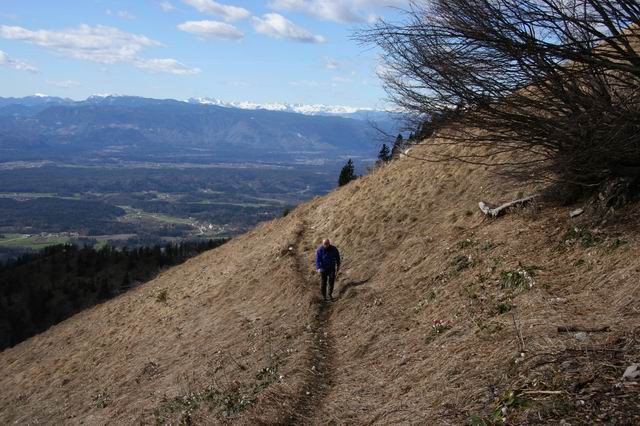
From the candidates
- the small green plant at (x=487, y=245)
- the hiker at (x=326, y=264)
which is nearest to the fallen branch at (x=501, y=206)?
the small green plant at (x=487, y=245)

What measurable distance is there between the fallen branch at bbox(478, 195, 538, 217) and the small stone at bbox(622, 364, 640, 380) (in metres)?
8.52

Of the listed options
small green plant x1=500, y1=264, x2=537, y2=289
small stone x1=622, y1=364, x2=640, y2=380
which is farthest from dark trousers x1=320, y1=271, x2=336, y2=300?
small stone x1=622, y1=364, x2=640, y2=380

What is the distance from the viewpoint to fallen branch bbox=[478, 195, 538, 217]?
14289 millimetres

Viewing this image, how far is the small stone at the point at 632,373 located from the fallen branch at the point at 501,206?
8525 mm

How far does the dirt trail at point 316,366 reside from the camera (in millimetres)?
9281

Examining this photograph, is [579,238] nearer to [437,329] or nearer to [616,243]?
[616,243]

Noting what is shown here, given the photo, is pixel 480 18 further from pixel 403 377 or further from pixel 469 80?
pixel 403 377

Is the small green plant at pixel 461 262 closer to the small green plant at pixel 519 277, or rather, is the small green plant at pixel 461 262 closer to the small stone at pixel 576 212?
the small green plant at pixel 519 277

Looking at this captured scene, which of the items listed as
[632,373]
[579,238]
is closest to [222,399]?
[632,373]

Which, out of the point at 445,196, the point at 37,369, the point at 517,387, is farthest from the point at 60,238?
the point at 517,387

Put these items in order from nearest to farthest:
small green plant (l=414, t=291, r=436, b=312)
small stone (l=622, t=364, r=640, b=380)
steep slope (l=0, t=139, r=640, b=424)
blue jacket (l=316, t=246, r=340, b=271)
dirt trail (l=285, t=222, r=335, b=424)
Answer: small stone (l=622, t=364, r=640, b=380), steep slope (l=0, t=139, r=640, b=424), dirt trail (l=285, t=222, r=335, b=424), small green plant (l=414, t=291, r=436, b=312), blue jacket (l=316, t=246, r=340, b=271)

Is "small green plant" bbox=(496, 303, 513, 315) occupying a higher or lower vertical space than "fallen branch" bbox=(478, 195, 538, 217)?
lower

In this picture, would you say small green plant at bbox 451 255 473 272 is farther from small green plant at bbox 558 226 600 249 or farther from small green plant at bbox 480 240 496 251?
small green plant at bbox 558 226 600 249

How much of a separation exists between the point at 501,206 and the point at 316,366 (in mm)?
7029
